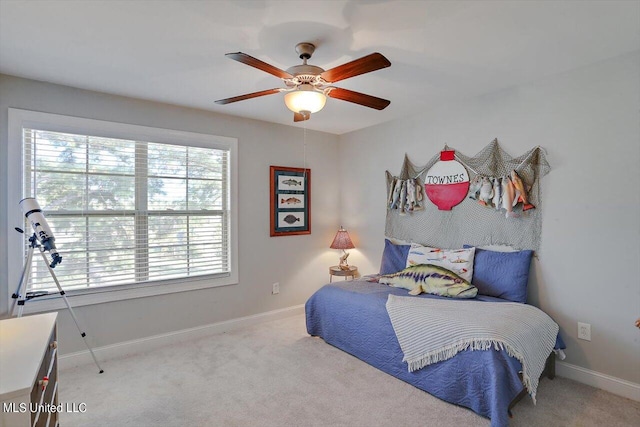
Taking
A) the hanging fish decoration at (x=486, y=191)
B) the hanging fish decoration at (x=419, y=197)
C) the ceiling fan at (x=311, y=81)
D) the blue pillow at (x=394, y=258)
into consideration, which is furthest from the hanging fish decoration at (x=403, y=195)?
the ceiling fan at (x=311, y=81)

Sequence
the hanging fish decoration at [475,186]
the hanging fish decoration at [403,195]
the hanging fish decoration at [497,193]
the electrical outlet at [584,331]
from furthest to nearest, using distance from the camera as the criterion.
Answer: the hanging fish decoration at [403,195], the hanging fish decoration at [475,186], the hanging fish decoration at [497,193], the electrical outlet at [584,331]

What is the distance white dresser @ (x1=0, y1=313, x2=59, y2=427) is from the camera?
1021 millimetres

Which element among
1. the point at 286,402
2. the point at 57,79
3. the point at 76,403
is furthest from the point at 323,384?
the point at 57,79

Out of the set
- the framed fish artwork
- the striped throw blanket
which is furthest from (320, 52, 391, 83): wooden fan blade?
the framed fish artwork

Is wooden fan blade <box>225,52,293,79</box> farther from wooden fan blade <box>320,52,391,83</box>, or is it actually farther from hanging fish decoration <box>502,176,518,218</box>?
hanging fish decoration <box>502,176,518,218</box>

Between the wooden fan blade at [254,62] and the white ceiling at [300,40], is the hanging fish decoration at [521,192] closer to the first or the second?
the white ceiling at [300,40]

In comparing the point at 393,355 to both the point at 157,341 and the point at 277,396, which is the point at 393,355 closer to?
the point at 277,396

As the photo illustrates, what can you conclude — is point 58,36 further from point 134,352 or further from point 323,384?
point 323,384

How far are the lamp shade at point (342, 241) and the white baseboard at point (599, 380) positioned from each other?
2.36 meters

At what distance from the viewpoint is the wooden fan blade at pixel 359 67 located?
1.71m

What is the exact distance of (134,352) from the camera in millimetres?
3113

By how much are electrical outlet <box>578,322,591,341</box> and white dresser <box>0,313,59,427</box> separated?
10.9ft

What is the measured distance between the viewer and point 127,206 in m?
3.12

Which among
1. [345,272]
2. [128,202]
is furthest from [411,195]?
[128,202]
